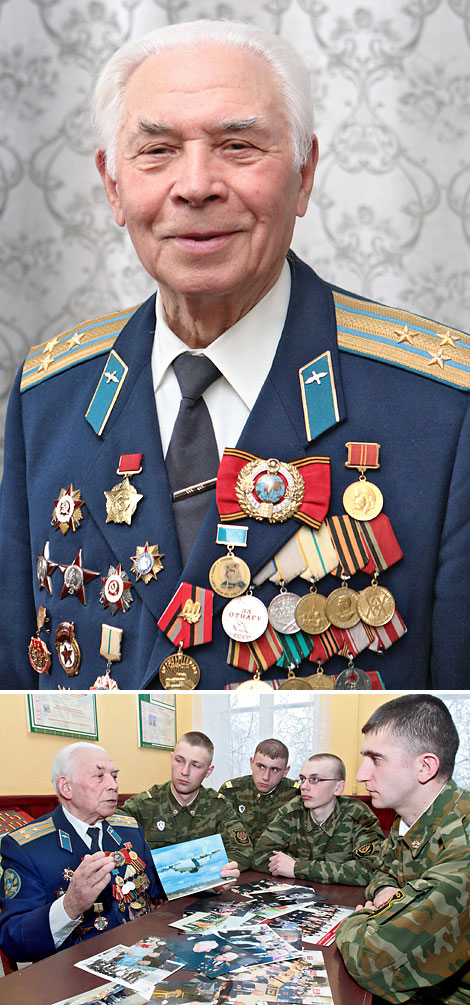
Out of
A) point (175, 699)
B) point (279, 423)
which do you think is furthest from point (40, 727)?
point (279, 423)

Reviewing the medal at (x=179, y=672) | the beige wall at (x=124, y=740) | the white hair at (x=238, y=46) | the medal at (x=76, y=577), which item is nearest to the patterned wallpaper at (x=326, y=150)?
the white hair at (x=238, y=46)

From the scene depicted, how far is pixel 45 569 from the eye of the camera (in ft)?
4.99

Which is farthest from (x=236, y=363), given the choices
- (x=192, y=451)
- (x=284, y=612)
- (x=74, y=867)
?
(x=74, y=867)

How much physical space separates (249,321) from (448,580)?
1.42 ft

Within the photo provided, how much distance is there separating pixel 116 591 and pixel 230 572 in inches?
7.2

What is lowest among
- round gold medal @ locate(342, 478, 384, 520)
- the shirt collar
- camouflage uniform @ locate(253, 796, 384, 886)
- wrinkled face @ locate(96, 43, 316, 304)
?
camouflage uniform @ locate(253, 796, 384, 886)

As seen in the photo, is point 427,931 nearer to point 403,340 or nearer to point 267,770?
point 267,770

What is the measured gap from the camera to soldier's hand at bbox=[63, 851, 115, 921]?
0.95 metres

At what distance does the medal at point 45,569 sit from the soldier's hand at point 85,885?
607 mm

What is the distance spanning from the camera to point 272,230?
4.36 ft

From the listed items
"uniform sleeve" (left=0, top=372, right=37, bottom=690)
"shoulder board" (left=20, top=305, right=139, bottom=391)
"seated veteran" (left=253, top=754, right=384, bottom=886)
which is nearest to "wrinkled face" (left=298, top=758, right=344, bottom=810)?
"seated veteran" (left=253, top=754, right=384, bottom=886)

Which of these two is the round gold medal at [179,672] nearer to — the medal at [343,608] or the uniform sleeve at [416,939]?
the medal at [343,608]

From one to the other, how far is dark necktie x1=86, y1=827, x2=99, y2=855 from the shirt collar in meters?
0.64

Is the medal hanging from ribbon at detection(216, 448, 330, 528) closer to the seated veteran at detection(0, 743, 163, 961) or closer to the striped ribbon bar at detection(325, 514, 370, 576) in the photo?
the striped ribbon bar at detection(325, 514, 370, 576)
